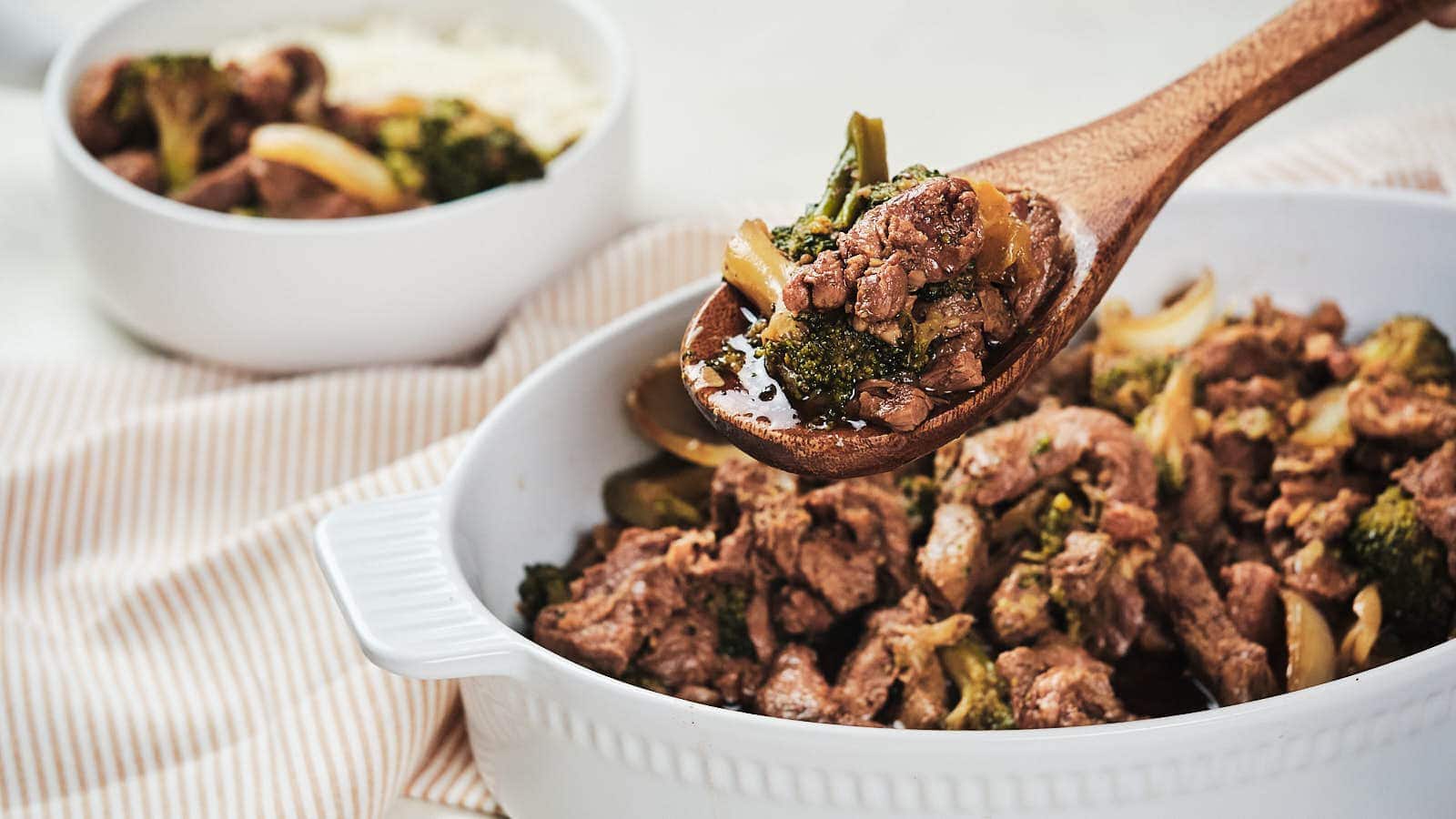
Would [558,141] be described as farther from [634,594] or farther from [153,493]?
[634,594]

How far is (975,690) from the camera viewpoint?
2.07 m

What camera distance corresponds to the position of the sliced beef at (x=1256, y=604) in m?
2.21

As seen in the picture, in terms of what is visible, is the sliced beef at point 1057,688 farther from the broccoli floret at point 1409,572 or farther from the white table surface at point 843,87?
the white table surface at point 843,87

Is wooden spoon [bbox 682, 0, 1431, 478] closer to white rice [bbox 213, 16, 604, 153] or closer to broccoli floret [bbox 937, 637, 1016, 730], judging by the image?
broccoli floret [bbox 937, 637, 1016, 730]

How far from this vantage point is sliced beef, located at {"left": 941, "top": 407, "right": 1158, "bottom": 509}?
230cm

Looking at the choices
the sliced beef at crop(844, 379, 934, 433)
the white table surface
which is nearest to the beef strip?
the sliced beef at crop(844, 379, 934, 433)

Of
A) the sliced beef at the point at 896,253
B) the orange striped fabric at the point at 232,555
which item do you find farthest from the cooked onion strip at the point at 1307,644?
the orange striped fabric at the point at 232,555

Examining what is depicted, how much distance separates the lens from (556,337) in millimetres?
3105

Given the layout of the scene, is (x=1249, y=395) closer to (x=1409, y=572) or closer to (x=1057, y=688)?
(x=1409, y=572)

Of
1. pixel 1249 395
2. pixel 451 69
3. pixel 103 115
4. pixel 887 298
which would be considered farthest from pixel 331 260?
pixel 1249 395

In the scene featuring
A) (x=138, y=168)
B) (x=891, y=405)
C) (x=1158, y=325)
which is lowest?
(x=138, y=168)

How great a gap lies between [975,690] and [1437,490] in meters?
0.82

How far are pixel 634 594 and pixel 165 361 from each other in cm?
161

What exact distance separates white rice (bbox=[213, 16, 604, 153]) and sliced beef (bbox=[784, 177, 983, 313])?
168 cm
